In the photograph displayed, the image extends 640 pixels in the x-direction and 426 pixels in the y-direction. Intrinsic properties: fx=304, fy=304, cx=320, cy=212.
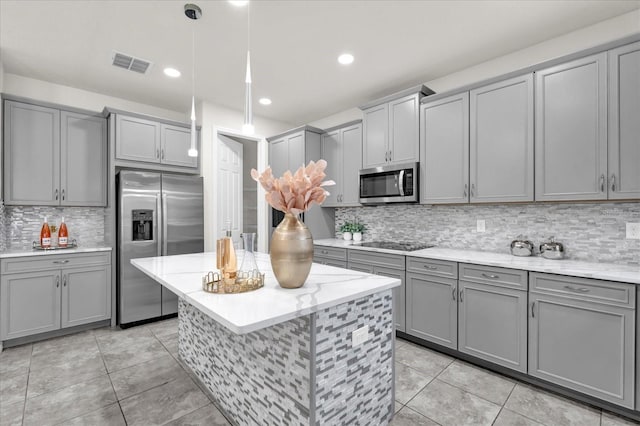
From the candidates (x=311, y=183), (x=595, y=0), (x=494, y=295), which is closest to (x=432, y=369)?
(x=494, y=295)

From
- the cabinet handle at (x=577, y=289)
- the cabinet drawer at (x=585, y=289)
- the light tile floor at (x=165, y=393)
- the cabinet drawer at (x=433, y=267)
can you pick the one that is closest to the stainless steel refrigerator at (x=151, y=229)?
the light tile floor at (x=165, y=393)

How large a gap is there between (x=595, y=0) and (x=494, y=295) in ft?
7.25

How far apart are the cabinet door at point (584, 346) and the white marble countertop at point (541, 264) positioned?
7.5 inches

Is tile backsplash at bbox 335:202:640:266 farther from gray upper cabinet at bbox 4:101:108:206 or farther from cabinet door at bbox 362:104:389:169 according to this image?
gray upper cabinet at bbox 4:101:108:206

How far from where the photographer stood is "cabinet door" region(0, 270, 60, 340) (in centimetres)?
280

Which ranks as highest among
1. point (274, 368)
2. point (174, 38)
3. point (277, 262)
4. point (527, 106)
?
point (174, 38)

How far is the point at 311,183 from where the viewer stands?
1.42 m

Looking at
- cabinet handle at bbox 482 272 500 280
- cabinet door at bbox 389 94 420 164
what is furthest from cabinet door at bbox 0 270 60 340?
cabinet handle at bbox 482 272 500 280

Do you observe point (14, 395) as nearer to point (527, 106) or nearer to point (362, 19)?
point (362, 19)

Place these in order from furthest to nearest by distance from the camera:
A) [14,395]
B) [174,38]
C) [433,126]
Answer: [433,126], [174,38], [14,395]

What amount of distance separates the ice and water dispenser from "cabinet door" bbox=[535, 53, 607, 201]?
3.85 m

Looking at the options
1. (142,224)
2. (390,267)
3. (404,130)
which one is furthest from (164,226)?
(404,130)

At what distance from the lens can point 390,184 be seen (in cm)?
336

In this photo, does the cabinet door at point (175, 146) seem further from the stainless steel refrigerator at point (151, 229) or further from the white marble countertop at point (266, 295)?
the white marble countertop at point (266, 295)
